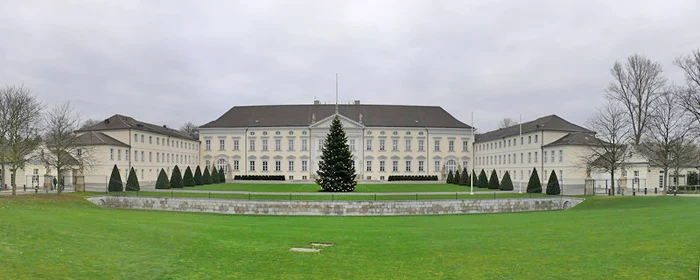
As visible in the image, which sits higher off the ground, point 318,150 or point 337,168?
point 318,150

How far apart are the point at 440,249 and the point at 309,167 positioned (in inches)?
2444

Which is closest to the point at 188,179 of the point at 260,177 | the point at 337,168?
the point at 260,177

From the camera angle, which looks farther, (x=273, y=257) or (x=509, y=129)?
(x=509, y=129)

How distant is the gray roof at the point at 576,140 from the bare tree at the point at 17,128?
4815 cm

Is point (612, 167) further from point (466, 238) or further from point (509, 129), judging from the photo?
point (509, 129)

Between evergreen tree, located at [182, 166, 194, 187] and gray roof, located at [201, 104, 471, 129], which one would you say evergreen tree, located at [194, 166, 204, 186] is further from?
gray roof, located at [201, 104, 471, 129]

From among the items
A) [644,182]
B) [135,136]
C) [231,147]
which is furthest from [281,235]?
[231,147]

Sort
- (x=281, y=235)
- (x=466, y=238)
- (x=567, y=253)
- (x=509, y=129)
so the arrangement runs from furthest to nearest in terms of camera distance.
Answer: (x=509, y=129), (x=281, y=235), (x=466, y=238), (x=567, y=253)

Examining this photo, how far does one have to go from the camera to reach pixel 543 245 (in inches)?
512

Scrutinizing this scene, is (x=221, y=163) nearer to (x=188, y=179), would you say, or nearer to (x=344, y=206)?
(x=188, y=179)

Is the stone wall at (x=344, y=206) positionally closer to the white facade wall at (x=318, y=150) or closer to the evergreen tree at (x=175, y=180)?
the evergreen tree at (x=175, y=180)

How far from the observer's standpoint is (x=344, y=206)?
2956 cm

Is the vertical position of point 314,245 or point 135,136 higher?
point 135,136

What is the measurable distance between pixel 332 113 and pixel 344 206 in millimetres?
49202
